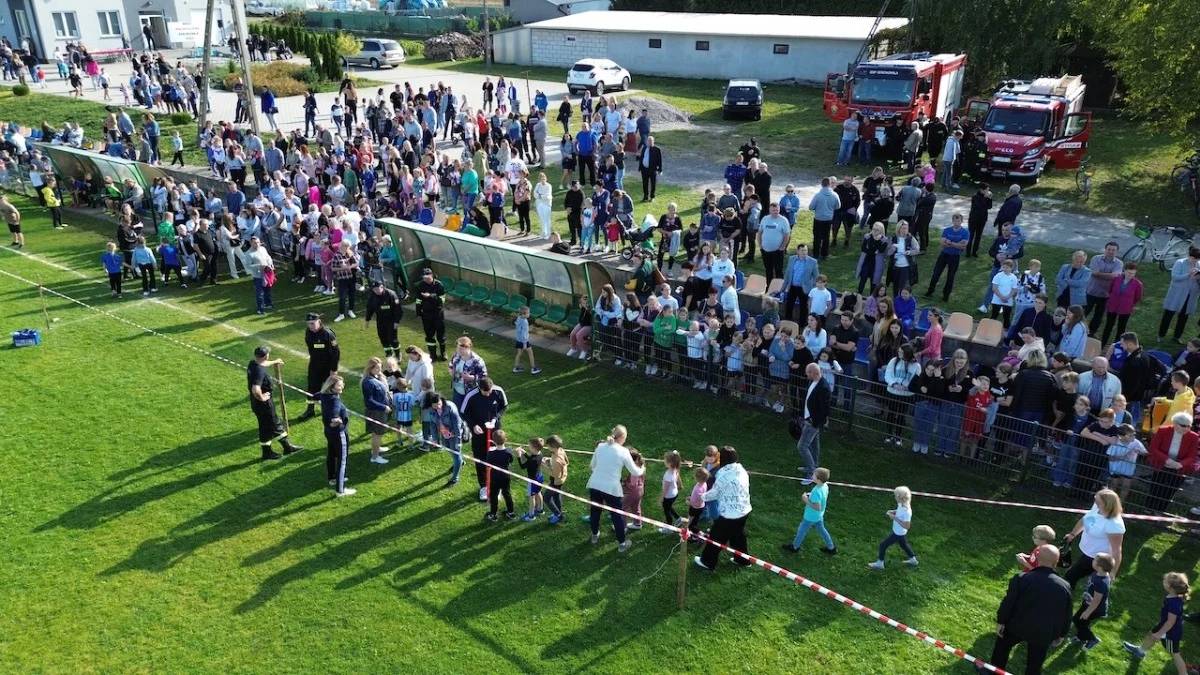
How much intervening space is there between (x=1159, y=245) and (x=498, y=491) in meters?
15.9

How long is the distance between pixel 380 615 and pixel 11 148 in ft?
87.2

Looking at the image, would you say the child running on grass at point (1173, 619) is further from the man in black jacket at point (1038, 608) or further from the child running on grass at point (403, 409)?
the child running on grass at point (403, 409)

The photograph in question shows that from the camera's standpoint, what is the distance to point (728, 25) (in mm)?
42062

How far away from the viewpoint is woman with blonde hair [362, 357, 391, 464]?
11391 mm

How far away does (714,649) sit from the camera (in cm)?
826

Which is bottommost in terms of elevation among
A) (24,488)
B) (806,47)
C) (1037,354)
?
(24,488)

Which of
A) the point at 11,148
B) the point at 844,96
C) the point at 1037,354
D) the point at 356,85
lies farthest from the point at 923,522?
the point at 356,85

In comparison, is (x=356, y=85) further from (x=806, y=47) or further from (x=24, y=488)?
(x=24, y=488)

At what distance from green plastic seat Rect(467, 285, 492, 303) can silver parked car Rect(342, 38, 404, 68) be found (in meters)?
33.5

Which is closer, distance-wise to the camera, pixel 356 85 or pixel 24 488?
pixel 24 488

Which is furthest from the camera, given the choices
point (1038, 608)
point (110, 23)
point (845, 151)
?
point (110, 23)

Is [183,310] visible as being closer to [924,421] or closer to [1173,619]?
[924,421]

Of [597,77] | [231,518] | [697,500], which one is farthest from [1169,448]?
[597,77]

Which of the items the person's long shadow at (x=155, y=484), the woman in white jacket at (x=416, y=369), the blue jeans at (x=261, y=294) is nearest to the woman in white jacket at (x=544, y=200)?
the blue jeans at (x=261, y=294)
